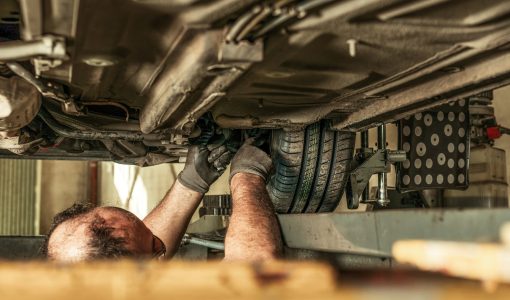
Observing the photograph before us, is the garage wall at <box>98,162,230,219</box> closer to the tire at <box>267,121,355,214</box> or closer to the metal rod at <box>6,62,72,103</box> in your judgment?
the tire at <box>267,121,355,214</box>

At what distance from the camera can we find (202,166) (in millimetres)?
2145

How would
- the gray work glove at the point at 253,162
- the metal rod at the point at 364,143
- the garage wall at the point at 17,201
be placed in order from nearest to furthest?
the gray work glove at the point at 253,162
the metal rod at the point at 364,143
the garage wall at the point at 17,201

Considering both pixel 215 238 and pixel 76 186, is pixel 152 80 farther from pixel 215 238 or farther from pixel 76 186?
pixel 76 186

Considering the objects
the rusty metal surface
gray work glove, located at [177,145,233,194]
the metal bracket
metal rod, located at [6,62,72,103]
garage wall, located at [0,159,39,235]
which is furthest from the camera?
garage wall, located at [0,159,39,235]

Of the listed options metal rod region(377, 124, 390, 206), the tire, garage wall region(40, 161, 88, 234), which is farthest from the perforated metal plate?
garage wall region(40, 161, 88, 234)

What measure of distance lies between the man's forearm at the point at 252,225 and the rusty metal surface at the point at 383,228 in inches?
2.2

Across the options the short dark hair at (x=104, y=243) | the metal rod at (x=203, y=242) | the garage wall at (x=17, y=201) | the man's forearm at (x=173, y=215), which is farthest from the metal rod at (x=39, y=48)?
the garage wall at (x=17, y=201)

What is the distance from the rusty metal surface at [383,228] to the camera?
90 cm

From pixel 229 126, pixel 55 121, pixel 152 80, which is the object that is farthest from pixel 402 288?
pixel 55 121

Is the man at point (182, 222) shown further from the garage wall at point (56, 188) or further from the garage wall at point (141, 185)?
the garage wall at point (56, 188)

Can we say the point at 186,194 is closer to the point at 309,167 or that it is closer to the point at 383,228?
the point at 309,167

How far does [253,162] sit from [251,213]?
0.79 ft

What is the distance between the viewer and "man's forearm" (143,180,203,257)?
2.18 m

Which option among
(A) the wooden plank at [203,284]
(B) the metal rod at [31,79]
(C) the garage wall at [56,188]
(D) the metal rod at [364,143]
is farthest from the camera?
(C) the garage wall at [56,188]
